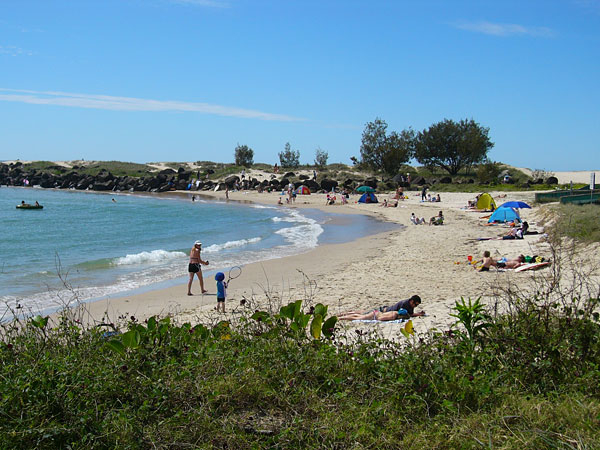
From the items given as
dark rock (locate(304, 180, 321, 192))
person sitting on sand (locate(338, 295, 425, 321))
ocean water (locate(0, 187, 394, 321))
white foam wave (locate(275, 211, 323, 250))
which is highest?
dark rock (locate(304, 180, 321, 192))

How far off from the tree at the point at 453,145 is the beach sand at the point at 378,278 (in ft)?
121

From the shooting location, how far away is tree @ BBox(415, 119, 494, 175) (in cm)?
6419

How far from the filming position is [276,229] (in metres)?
31.0

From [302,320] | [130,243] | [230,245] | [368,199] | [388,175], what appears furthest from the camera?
[388,175]

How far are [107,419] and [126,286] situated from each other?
12.4m

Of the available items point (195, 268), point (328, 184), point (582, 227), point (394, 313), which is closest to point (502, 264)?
point (582, 227)

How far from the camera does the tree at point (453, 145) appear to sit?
64.2 metres

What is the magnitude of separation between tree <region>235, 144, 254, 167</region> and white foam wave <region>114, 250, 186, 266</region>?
238ft

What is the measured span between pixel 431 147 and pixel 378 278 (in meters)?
54.5

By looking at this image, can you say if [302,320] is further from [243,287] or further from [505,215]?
[505,215]

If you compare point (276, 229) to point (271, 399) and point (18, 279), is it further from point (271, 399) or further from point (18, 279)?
point (271, 399)

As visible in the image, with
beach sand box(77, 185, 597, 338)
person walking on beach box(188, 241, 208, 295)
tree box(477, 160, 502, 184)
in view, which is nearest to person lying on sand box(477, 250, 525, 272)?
beach sand box(77, 185, 597, 338)

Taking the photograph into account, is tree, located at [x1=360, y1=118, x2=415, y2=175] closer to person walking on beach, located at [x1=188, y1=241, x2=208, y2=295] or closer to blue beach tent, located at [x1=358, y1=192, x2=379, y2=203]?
blue beach tent, located at [x1=358, y1=192, x2=379, y2=203]

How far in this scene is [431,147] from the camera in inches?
2616
